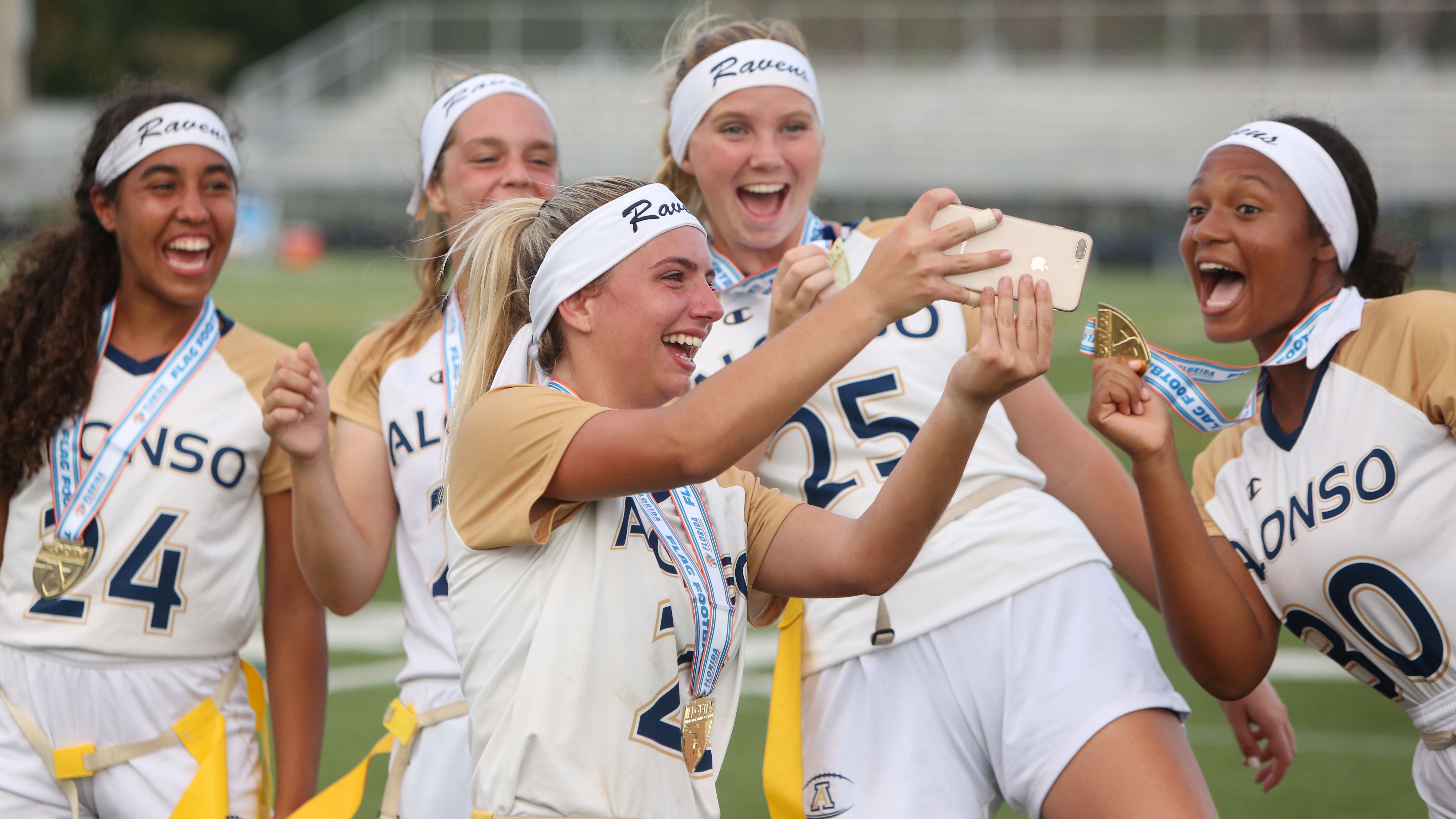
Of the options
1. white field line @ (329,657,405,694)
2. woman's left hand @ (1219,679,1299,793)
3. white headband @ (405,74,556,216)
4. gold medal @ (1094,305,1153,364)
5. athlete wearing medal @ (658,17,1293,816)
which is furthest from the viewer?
white field line @ (329,657,405,694)

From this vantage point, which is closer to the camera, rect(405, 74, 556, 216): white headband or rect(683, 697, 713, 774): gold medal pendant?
rect(683, 697, 713, 774): gold medal pendant

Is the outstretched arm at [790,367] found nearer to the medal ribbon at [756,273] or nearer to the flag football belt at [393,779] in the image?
the medal ribbon at [756,273]

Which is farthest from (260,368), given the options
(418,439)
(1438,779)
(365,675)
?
(365,675)

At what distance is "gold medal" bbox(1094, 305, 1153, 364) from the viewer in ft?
9.80

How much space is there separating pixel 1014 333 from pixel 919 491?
368 mm

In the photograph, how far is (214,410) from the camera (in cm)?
362

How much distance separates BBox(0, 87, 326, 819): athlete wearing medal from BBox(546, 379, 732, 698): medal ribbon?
1377 millimetres

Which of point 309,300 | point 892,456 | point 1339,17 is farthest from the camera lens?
point 1339,17

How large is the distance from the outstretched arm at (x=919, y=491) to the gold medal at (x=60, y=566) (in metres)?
1.71

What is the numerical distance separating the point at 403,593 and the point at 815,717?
105 centimetres

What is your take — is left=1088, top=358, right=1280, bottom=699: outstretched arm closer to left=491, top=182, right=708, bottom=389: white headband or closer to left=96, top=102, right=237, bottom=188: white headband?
left=491, top=182, right=708, bottom=389: white headband

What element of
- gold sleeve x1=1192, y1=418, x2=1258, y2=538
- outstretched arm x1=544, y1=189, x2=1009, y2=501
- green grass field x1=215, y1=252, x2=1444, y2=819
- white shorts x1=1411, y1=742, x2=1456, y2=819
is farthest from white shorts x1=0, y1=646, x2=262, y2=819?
white shorts x1=1411, y1=742, x2=1456, y2=819

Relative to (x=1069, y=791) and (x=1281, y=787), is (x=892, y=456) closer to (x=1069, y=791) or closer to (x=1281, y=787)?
(x=1069, y=791)

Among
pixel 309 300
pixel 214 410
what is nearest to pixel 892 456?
pixel 214 410
